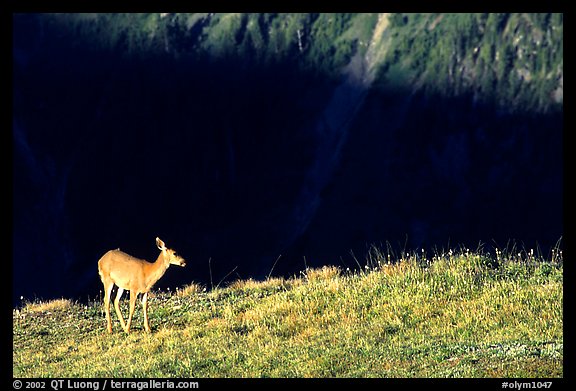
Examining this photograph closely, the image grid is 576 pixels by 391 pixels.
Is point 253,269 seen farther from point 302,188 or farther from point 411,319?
point 411,319

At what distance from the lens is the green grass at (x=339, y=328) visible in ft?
54.8

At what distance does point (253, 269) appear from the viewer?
6383 inches

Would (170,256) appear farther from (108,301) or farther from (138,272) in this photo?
(108,301)

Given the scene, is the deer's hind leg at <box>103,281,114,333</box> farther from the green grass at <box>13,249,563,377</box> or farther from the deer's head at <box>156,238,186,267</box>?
the deer's head at <box>156,238,186,267</box>

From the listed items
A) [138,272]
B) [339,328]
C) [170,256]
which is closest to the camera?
[339,328]

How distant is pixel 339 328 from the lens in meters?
19.4

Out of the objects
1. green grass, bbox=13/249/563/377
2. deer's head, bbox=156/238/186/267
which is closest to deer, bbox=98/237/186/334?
deer's head, bbox=156/238/186/267

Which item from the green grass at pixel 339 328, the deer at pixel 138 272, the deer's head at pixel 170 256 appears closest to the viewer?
the green grass at pixel 339 328

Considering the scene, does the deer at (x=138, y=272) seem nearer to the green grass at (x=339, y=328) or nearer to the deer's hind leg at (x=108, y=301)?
the deer's hind leg at (x=108, y=301)

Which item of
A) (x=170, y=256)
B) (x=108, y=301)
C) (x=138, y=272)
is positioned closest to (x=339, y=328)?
(x=170, y=256)

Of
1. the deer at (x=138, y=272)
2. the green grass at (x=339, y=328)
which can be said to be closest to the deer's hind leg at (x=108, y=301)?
the deer at (x=138, y=272)

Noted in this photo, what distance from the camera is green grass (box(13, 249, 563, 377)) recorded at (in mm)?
16703

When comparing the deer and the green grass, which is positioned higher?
the deer

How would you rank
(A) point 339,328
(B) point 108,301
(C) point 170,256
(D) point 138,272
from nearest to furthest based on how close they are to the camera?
1. (A) point 339,328
2. (C) point 170,256
3. (D) point 138,272
4. (B) point 108,301
